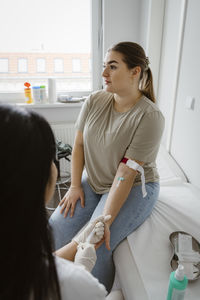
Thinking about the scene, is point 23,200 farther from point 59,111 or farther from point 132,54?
point 59,111

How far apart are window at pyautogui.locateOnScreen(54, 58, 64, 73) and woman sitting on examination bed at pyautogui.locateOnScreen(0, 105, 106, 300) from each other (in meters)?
2.08

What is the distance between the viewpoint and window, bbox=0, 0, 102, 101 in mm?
2197

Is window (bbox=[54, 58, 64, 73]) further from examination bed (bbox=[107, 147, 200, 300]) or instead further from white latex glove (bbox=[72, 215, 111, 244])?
white latex glove (bbox=[72, 215, 111, 244])

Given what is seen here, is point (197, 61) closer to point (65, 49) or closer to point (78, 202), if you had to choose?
point (78, 202)

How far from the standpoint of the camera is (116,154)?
1212mm

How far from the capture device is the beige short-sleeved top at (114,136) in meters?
1.16

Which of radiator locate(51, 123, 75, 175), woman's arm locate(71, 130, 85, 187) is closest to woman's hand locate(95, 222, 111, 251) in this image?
woman's arm locate(71, 130, 85, 187)

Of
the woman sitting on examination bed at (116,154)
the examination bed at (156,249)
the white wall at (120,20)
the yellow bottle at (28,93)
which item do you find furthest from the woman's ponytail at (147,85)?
the yellow bottle at (28,93)

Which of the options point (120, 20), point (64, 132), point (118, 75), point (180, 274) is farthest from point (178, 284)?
point (120, 20)

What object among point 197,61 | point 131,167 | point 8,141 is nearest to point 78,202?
point 131,167

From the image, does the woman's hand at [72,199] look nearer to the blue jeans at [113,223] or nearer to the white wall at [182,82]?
the blue jeans at [113,223]

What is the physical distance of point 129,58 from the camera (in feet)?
4.04

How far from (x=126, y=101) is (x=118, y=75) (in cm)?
14

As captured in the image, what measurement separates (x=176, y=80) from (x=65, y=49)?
116 centimetres
